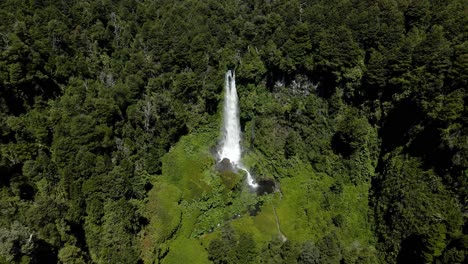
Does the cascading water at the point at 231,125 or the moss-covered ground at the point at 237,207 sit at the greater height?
the cascading water at the point at 231,125

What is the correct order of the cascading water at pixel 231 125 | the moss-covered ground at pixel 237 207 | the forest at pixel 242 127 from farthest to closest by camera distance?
the cascading water at pixel 231 125 < the moss-covered ground at pixel 237 207 < the forest at pixel 242 127

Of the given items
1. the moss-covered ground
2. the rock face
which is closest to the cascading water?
the rock face

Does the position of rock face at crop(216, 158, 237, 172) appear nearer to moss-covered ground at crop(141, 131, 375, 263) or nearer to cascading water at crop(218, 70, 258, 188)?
moss-covered ground at crop(141, 131, 375, 263)

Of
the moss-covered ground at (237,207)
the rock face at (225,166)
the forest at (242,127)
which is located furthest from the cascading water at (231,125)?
the moss-covered ground at (237,207)

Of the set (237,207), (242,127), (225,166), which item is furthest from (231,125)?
(237,207)

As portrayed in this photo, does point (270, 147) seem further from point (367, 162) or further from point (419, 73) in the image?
point (419, 73)

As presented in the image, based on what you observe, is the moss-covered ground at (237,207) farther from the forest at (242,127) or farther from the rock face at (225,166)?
the rock face at (225,166)
